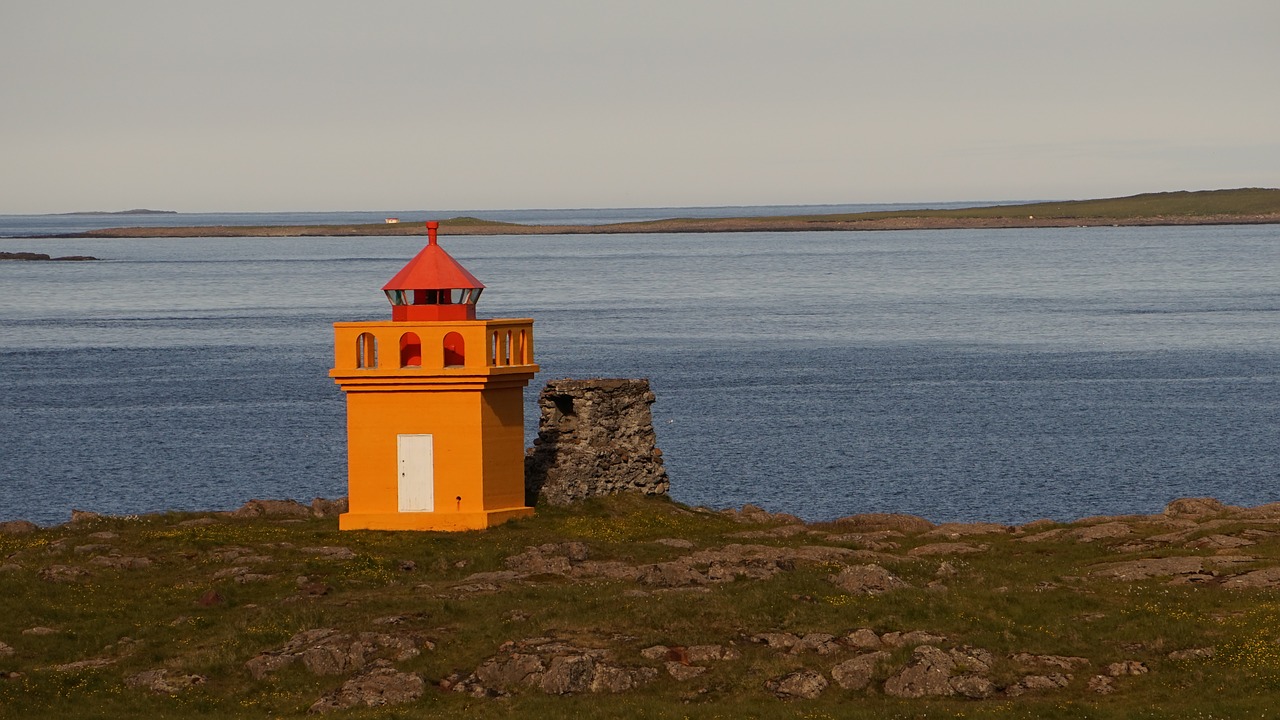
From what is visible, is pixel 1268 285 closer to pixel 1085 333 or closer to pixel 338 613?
pixel 1085 333

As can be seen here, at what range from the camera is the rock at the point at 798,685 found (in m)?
26.3

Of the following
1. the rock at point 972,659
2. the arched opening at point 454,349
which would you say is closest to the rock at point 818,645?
the rock at point 972,659

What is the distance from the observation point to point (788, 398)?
9138cm

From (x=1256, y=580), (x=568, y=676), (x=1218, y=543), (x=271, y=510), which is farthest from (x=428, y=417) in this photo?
(x=1256, y=580)

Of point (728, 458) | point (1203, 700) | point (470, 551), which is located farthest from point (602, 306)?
point (1203, 700)

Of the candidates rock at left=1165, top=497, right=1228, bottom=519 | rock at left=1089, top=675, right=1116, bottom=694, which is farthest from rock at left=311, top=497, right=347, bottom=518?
rock at left=1089, top=675, right=1116, bottom=694

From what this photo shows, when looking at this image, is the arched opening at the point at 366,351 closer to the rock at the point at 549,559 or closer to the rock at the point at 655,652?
the rock at the point at 549,559

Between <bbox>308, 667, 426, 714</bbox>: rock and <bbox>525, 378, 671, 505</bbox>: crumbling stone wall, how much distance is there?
617 inches

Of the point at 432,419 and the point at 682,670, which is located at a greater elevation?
the point at 432,419

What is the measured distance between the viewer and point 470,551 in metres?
35.7

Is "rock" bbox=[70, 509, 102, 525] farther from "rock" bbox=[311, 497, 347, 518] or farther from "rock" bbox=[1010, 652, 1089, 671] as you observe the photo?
"rock" bbox=[1010, 652, 1089, 671]

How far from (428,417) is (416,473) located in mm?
1382

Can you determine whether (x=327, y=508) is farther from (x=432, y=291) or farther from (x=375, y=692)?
(x=375, y=692)

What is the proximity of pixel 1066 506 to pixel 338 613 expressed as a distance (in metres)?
36.3
